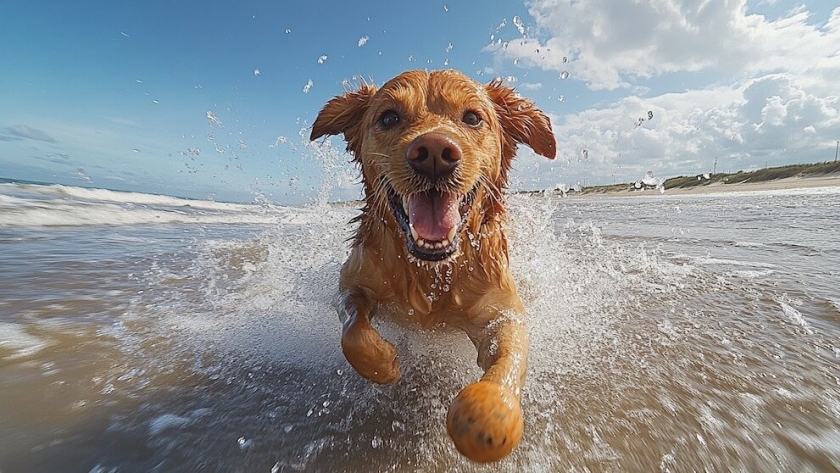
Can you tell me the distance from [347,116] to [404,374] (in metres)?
1.90

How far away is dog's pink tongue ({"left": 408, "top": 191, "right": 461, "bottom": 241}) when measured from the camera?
7.41 ft

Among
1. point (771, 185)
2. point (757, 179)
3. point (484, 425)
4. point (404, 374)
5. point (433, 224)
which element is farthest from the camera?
point (757, 179)

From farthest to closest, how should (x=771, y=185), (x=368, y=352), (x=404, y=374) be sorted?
(x=771, y=185), (x=404, y=374), (x=368, y=352)

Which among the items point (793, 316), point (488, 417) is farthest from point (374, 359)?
point (793, 316)

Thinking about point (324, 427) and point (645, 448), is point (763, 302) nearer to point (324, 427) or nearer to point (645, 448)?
point (645, 448)

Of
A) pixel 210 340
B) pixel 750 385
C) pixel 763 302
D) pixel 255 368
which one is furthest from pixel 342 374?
pixel 763 302

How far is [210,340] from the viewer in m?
2.89

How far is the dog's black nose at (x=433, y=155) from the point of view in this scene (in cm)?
208

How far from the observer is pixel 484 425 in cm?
146

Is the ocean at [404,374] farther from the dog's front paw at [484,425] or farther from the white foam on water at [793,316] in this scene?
the dog's front paw at [484,425]

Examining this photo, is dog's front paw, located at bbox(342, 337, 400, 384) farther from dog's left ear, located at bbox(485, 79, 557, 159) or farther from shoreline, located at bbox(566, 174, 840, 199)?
shoreline, located at bbox(566, 174, 840, 199)

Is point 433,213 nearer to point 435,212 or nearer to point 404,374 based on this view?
point 435,212

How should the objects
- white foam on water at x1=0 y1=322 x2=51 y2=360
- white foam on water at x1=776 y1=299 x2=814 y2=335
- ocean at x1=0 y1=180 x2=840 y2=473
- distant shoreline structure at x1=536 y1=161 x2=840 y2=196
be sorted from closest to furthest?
ocean at x1=0 y1=180 x2=840 y2=473, white foam on water at x1=0 y1=322 x2=51 y2=360, white foam on water at x1=776 y1=299 x2=814 y2=335, distant shoreline structure at x1=536 y1=161 x2=840 y2=196

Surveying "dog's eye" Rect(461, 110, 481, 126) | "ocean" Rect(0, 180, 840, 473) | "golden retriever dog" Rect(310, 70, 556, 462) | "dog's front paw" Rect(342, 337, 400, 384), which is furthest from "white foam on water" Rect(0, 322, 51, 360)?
"dog's eye" Rect(461, 110, 481, 126)
